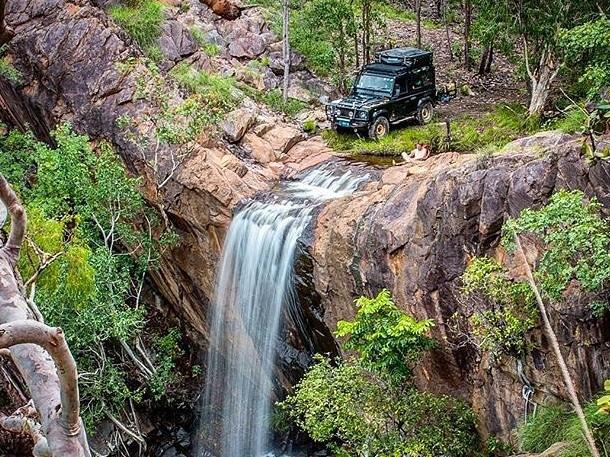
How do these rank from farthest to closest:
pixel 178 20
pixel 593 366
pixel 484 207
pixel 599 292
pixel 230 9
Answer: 1. pixel 230 9
2. pixel 178 20
3. pixel 484 207
4. pixel 593 366
5. pixel 599 292

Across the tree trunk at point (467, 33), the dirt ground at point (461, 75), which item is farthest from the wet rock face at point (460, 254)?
the tree trunk at point (467, 33)

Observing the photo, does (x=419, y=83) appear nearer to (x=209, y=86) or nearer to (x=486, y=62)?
(x=486, y=62)

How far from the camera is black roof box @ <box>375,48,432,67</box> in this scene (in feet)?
57.1

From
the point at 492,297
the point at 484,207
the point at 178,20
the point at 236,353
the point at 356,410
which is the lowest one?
the point at 236,353

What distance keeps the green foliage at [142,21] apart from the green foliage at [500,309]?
12799mm

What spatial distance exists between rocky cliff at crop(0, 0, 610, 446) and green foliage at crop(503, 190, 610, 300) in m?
0.77

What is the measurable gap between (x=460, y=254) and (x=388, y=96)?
314 inches

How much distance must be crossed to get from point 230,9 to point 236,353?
12.5m

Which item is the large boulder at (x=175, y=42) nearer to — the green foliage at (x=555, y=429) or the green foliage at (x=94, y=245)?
the green foliage at (x=94, y=245)

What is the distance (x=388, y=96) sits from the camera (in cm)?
1700

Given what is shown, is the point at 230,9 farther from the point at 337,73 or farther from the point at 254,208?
the point at 254,208

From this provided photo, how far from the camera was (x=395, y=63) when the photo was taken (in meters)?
17.5

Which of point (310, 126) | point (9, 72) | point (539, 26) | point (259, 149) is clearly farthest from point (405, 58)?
point (9, 72)

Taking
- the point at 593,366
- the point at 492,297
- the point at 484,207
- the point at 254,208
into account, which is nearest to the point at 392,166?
the point at 254,208
